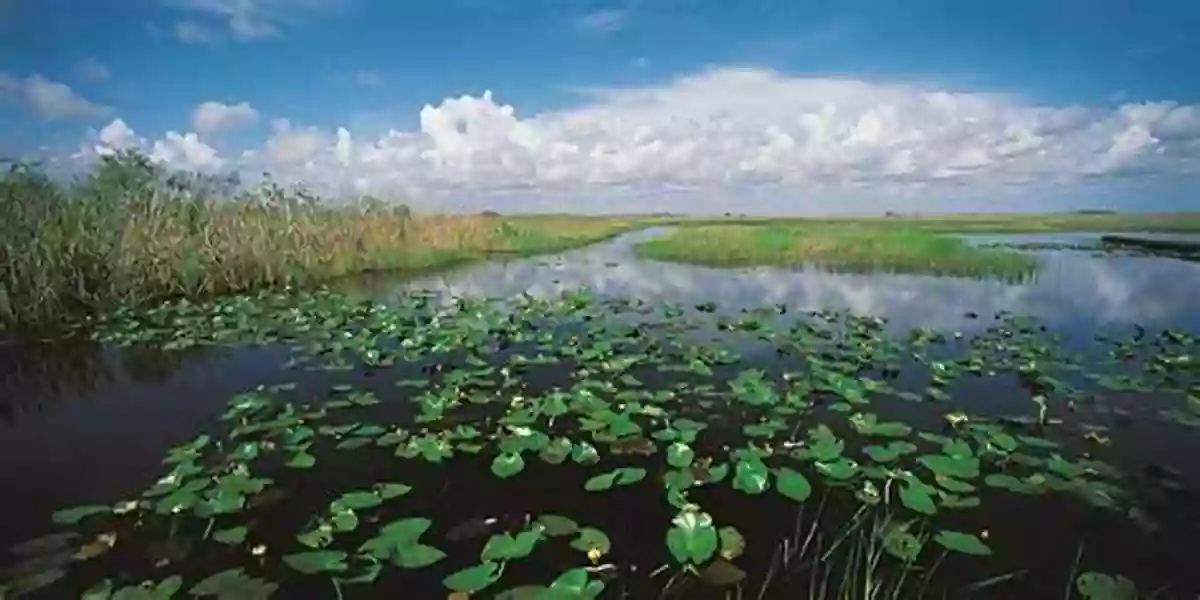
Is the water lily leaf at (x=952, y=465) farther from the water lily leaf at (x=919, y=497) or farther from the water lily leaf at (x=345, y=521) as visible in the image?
the water lily leaf at (x=345, y=521)

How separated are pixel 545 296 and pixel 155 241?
279 cm

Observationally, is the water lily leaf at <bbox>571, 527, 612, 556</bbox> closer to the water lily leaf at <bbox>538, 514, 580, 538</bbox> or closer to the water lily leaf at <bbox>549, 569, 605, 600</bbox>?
the water lily leaf at <bbox>538, 514, 580, 538</bbox>

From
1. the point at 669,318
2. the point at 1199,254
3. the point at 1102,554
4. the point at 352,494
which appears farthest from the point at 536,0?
the point at 1199,254

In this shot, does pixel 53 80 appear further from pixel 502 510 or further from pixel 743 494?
pixel 743 494

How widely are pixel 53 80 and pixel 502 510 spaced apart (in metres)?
4.95

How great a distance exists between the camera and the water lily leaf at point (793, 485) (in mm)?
1597

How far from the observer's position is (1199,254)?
6562 mm

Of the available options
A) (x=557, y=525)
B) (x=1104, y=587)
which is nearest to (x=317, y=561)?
(x=557, y=525)

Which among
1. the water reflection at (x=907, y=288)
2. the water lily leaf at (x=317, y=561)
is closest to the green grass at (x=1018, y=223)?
the water reflection at (x=907, y=288)

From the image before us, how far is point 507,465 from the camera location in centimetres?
180

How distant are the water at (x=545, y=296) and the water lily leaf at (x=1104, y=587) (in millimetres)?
65

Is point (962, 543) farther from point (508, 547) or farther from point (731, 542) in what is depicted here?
point (508, 547)

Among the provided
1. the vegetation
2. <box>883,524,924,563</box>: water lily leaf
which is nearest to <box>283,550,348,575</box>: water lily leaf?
the vegetation

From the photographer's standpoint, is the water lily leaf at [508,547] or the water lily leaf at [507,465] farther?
the water lily leaf at [507,465]
